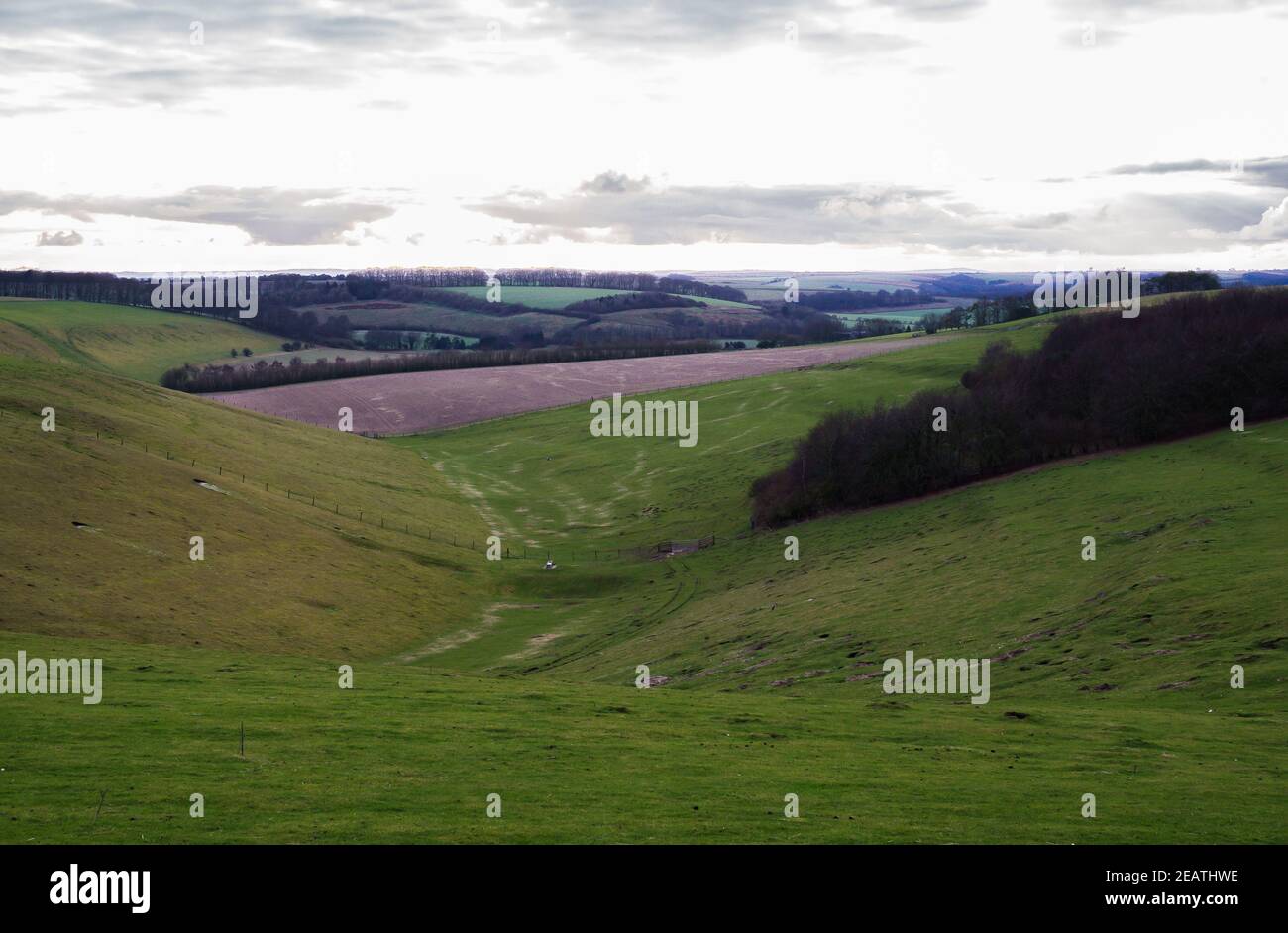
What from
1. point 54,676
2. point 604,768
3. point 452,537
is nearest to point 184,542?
point 54,676

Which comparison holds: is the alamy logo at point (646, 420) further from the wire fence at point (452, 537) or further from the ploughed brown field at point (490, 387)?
the wire fence at point (452, 537)

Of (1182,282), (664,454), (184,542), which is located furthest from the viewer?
(1182,282)

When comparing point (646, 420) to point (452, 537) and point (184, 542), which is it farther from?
point (184, 542)

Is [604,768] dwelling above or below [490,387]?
below
